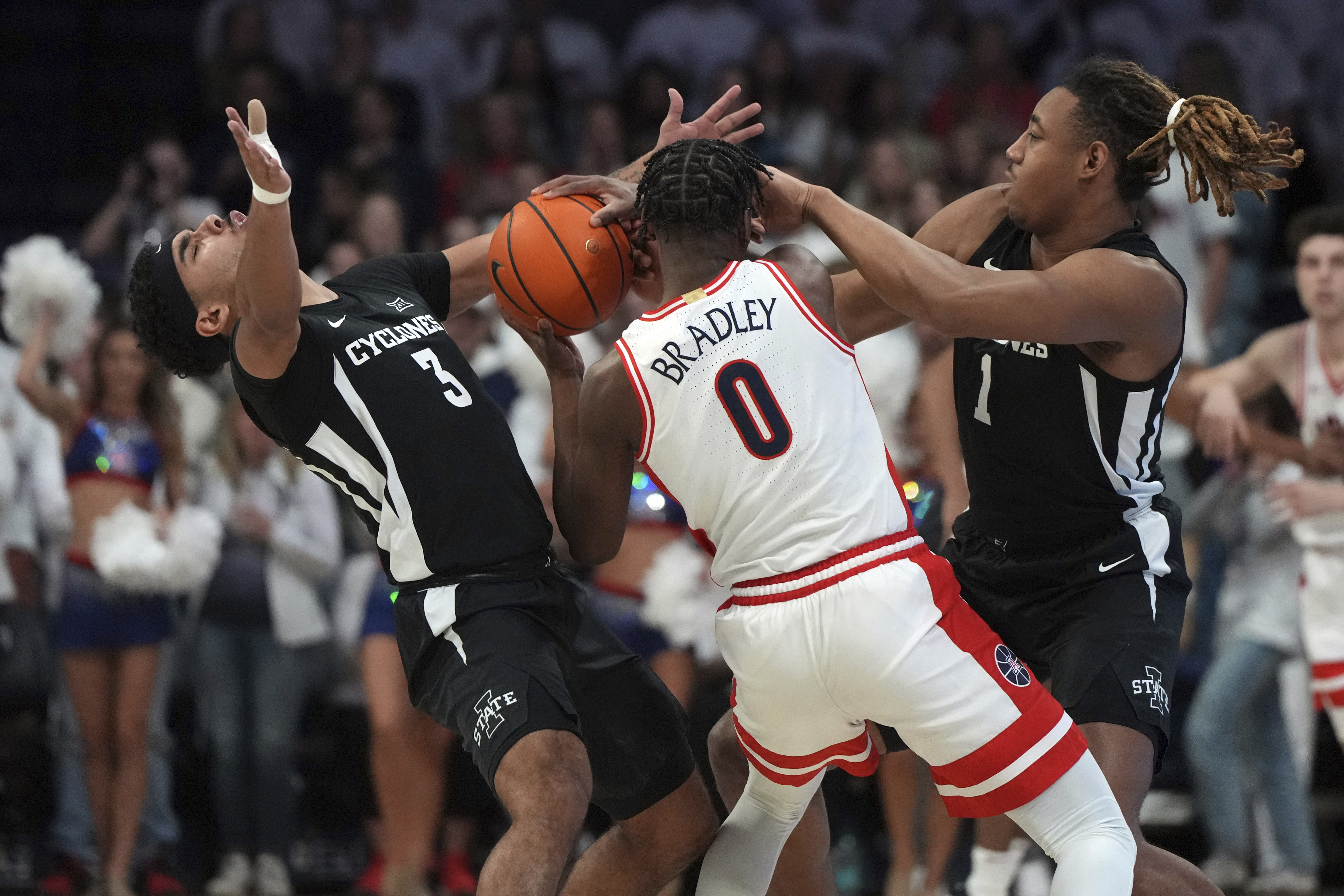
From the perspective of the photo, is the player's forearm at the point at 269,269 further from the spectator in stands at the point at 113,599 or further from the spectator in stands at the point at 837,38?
the spectator in stands at the point at 837,38

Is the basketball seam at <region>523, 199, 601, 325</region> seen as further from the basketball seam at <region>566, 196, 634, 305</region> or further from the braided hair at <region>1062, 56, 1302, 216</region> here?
the braided hair at <region>1062, 56, 1302, 216</region>

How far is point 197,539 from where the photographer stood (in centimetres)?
684

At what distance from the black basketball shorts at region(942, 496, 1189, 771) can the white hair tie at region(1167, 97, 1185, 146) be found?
0.93 m

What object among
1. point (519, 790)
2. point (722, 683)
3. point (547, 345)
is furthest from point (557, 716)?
point (722, 683)

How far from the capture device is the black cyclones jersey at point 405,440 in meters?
3.82

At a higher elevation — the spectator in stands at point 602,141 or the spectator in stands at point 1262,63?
the spectator in stands at point 602,141

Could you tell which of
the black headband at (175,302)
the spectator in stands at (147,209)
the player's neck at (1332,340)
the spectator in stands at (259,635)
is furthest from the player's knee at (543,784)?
the spectator in stands at (147,209)

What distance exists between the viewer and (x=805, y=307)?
11.6 feet

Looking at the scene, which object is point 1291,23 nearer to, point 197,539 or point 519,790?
point 197,539

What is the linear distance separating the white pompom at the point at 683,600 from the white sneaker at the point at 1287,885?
251cm

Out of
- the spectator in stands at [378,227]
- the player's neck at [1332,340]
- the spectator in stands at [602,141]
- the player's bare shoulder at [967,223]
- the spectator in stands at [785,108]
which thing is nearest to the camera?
the player's bare shoulder at [967,223]

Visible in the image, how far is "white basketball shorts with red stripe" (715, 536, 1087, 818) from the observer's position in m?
3.40

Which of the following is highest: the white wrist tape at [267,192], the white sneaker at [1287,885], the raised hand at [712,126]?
the white wrist tape at [267,192]

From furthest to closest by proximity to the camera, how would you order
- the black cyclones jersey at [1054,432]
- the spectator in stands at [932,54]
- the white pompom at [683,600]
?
the spectator in stands at [932,54] → the white pompom at [683,600] → the black cyclones jersey at [1054,432]
